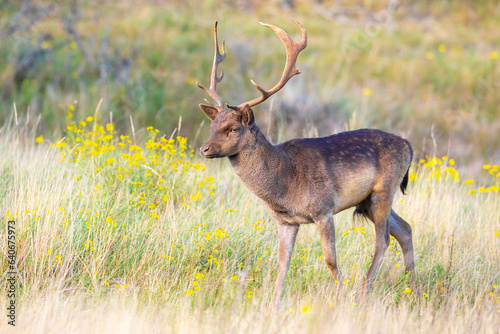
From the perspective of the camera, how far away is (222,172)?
8.95 m

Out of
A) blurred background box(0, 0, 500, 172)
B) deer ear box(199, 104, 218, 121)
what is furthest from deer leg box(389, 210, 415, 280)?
blurred background box(0, 0, 500, 172)

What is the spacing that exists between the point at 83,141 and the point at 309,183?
299cm

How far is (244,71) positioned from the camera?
52.1 feet

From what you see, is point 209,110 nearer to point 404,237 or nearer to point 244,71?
point 404,237

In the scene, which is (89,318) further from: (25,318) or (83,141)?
(83,141)

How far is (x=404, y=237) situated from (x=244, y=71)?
9783 mm

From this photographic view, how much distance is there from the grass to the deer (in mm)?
352

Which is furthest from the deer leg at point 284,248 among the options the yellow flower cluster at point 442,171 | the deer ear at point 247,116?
the yellow flower cluster at point 442,171

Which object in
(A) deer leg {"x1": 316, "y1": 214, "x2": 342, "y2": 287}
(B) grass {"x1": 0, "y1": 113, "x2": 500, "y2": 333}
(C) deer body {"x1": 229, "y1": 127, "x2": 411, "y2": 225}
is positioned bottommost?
(B) grass {"x1": 0, "y1": 113, "x2": 500, "y2": 333}

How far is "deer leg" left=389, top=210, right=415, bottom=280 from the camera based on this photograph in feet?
21.7

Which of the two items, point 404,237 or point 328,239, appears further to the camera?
point 404,237

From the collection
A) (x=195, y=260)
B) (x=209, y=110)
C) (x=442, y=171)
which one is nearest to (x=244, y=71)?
(x=442, y=171)

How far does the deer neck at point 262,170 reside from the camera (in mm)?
5727

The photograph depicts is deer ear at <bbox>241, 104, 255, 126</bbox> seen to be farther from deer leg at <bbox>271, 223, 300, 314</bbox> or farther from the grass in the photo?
the grass
